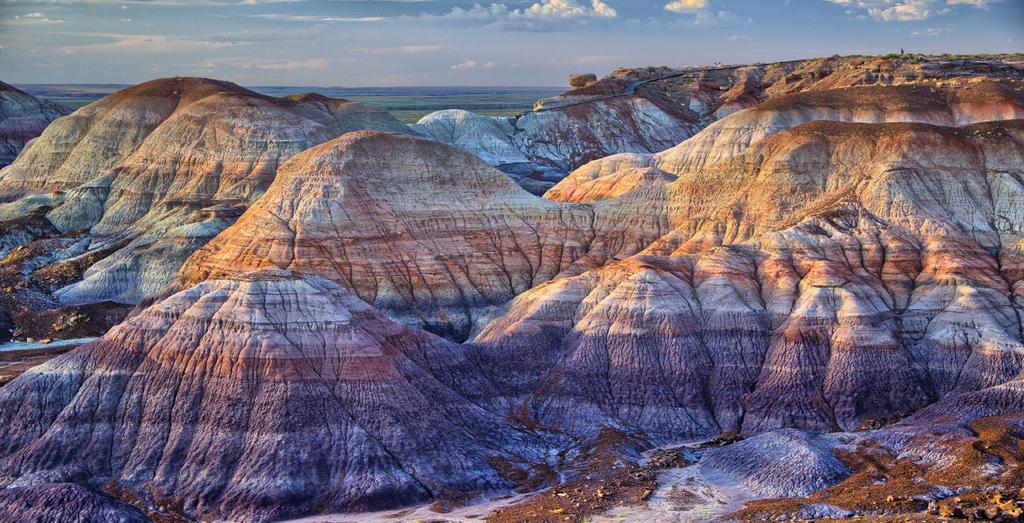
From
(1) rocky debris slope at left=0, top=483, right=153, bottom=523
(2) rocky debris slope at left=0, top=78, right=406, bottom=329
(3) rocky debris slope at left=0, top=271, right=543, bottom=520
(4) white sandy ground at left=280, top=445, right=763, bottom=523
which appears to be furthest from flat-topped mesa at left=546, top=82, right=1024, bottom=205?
(1) rocky debris slope at left=0, top=483, right=153, bottom=523

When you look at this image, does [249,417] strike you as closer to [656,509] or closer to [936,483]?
[656,509]

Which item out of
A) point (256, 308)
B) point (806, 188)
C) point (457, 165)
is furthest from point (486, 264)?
point (256, 308)

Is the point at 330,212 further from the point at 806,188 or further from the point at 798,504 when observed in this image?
the point at 798,504

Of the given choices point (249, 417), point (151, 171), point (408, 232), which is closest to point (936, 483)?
point (249, 417)

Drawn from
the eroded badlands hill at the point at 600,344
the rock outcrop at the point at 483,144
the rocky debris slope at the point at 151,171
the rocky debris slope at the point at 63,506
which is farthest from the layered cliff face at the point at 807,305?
the rock outcrop at the point at 483,144

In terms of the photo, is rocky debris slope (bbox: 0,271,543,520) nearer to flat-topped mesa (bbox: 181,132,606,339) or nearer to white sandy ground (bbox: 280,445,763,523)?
white sandy ground (bbox: 280,445,763,523)
